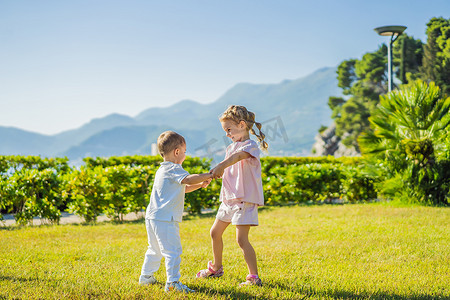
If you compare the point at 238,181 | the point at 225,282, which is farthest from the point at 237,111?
the point at 225,282

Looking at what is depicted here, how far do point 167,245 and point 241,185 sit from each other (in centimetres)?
79

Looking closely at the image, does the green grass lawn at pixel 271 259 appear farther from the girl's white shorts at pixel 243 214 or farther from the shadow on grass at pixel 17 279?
the girl's white shorts at pixel 243 214

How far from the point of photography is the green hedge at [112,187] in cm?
788

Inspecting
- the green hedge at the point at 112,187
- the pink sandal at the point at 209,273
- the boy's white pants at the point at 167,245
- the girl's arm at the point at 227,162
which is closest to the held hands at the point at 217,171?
the girl's arm at the point at 227,162

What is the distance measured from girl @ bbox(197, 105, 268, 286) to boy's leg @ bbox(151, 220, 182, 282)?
50cm

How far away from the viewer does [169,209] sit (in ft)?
11.1

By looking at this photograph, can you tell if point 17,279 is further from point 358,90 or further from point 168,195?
point 358,90

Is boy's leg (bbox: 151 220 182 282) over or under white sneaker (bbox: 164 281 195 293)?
over

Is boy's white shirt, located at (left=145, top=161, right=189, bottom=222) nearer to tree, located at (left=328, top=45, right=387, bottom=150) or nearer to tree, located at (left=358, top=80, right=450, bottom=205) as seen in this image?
tree, located at (left=358, top=80, right=450, bottom=205)

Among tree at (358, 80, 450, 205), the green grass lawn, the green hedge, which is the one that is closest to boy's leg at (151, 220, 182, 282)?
the green grass lawn

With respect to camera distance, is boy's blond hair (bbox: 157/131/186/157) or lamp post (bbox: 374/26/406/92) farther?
lamp post (bbox: 374/26/406/92)

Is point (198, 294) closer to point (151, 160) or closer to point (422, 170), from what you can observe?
point (422, 170)

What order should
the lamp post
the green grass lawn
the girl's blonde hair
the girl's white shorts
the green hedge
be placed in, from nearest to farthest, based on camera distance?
the green grass lawn, the girl's white shorts, the girl's blonde hair, the green hedge, the lamp post

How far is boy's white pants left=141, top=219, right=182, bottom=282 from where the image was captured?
3.31 meters
